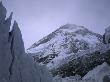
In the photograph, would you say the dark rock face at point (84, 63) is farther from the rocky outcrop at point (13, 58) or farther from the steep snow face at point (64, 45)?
the rocky outcrop at point (13, 58)

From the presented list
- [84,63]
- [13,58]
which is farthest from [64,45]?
[13,58]

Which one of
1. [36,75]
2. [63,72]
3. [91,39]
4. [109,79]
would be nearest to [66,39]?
[91,39]

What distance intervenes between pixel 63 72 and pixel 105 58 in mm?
15152

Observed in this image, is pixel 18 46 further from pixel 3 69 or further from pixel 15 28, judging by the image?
pixel 3 69

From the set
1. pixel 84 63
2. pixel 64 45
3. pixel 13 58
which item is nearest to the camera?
pixel 13 58

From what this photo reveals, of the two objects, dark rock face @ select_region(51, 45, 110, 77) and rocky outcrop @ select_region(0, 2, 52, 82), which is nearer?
rocky outcrop @ select_region(0, 2, 52, 82)

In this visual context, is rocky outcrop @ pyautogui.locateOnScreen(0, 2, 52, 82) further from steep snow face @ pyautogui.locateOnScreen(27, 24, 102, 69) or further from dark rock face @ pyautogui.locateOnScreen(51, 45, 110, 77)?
steep snow face @ pyautogui.locateOnScreen(27, 24, 102, 69)

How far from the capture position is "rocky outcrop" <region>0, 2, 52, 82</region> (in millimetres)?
18141

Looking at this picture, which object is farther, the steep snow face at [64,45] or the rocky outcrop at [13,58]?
the steep snow face at [64,45]

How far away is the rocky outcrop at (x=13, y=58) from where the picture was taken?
18141 millimetres

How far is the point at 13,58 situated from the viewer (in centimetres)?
2005

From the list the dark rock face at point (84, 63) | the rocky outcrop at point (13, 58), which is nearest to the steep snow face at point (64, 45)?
the dark rock face at point (84, 63)

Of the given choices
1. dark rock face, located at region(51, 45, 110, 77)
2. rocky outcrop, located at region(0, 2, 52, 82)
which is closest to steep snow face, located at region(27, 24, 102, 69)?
dark rock face, located at region(51, 45, 110, 77)

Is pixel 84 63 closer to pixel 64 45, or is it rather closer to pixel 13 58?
pixel 64 45
